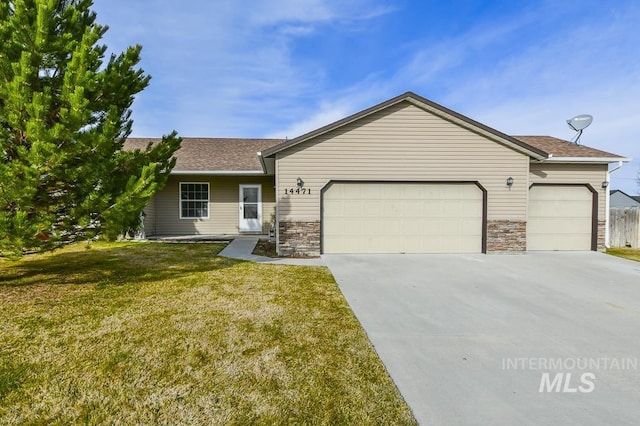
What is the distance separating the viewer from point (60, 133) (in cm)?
433

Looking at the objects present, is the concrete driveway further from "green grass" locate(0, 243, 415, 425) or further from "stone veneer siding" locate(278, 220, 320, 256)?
"stone veneer siding" locate(278, 220, 320, 256)

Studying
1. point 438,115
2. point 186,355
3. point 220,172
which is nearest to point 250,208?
point 220,172

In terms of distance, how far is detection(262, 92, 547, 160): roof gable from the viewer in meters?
8.68

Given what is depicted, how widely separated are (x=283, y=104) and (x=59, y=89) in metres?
13.4

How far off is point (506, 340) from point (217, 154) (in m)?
13.1

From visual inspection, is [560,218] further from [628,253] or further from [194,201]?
[194,201]

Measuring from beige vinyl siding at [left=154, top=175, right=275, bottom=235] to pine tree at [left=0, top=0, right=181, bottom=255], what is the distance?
7.24 meters

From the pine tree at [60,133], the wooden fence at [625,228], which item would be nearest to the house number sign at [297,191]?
the pine tree at [60,133]

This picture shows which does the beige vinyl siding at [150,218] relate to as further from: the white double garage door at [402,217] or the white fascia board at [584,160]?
the white fascia board at [584,160]

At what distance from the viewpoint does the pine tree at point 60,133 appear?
4.28 metres

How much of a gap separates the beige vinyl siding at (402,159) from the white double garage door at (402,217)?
31cm

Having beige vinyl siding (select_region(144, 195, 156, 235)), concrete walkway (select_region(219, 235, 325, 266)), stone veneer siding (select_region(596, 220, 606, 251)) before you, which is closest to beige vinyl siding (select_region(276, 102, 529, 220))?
concrete walkway (select_region(219, 235, 325, 266))

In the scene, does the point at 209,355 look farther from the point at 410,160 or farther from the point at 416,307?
the point at 410,160

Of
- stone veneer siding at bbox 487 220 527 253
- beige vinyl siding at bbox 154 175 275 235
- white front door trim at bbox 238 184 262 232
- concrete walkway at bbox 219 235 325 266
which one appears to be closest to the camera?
concrete walkway at bbox 219 235 325 266
